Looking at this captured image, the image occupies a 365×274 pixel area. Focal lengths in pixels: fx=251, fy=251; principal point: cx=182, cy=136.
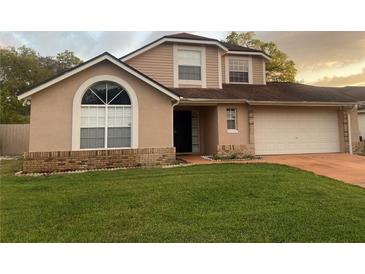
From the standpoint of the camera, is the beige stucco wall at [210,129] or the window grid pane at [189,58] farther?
the window grid pane at [189,58]

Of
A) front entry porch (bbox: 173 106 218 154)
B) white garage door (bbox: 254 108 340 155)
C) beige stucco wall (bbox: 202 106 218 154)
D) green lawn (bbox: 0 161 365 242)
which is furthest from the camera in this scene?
front entry porch (bbox: 173 106 218 154)

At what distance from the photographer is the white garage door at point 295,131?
45.1 ft

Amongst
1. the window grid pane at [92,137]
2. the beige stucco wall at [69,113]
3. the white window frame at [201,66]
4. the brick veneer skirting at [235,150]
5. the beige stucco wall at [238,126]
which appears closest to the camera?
the beige stucco wall at [69,113]

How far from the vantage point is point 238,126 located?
43.0 ft

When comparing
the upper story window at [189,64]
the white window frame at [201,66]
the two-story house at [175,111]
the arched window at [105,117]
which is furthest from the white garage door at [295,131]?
the arched window at [105,117]

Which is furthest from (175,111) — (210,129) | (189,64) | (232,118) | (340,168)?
(340,168)

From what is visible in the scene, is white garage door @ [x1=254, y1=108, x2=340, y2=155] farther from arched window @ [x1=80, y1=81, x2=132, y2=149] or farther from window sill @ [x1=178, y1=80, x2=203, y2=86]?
arched window @ [x1=80, y1=81, x2=132, y2=149]

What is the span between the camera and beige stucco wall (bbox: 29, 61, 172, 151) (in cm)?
924

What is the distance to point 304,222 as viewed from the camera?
14.9 feet

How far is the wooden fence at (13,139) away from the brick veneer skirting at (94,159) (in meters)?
8.75

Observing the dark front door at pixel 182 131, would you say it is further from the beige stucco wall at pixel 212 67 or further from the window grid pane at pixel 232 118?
the window grid pane at pixel 232 118

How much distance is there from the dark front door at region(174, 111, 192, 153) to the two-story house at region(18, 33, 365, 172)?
0.06 meters

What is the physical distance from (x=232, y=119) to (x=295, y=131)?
3.90 meters

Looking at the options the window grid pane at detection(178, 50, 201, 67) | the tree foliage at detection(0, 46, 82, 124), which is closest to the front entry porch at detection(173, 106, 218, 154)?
the window grid pane at detection(178, 50, 201, 67)
